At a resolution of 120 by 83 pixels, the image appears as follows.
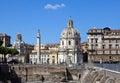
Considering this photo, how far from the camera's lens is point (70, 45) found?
14925cm

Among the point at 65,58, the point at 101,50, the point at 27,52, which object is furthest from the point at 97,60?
the point at 27,52

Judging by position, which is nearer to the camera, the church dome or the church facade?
the church facade

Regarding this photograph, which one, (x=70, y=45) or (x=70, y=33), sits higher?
(x=70, y=33)

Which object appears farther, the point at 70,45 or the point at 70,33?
the point at 70,33

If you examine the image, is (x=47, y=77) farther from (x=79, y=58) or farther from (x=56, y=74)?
(x=79, y=58)

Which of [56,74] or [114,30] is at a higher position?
[114,30]

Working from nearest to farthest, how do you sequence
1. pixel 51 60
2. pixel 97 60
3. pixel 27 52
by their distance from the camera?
pixel 97 60
pixel 51 60
pixel 27 52

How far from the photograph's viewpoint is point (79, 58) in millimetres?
147750

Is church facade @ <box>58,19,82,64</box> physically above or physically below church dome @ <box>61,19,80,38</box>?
below

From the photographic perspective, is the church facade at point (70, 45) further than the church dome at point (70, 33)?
No

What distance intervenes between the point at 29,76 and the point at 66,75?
28.0ft

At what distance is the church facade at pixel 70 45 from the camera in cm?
14738

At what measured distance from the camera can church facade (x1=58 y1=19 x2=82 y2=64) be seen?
147 meters

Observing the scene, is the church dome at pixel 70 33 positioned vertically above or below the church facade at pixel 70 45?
above
